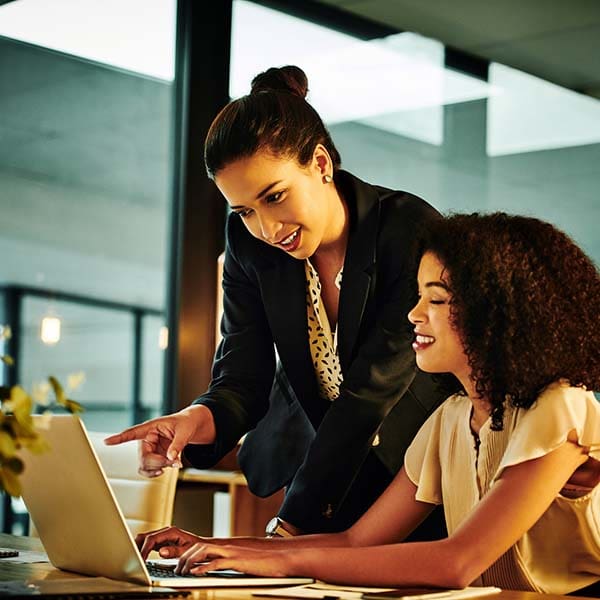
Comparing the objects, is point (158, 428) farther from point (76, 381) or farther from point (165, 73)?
point (165, 73)

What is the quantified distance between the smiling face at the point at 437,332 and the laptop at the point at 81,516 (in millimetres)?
426

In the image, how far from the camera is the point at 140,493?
261 cm

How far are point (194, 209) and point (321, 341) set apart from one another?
2.49 metres

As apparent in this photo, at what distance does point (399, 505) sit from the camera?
1.93 m

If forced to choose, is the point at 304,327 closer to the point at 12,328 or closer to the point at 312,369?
the point at 312,369

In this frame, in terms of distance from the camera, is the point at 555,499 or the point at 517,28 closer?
the point at 555,499

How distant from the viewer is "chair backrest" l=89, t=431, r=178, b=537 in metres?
2.58

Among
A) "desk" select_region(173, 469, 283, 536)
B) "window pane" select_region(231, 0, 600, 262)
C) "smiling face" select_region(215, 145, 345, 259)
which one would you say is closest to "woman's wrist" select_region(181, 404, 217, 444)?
"smiling face" select_region(215, 145, 345, 259)

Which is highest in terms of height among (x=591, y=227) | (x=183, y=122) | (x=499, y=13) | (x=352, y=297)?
(x=499, y=13)

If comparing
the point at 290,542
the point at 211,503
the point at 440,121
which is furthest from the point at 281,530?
the point at 440,121

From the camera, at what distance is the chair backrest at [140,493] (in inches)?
102

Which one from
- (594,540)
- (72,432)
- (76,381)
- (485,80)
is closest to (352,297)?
(594,540)

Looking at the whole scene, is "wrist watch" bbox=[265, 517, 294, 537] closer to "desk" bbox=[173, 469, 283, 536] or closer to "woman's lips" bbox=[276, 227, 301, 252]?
"woman's lips" bbox=[276, 227, 301, 252]

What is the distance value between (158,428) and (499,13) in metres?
2.88
